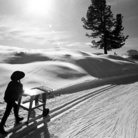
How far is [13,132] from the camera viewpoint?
3.93 metres

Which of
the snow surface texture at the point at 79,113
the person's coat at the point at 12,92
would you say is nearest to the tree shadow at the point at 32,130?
the snow surface texture at the point at 79,113

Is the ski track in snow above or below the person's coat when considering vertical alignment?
below

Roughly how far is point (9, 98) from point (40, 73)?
609cm

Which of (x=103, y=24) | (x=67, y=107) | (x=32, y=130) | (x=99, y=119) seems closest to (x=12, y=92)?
(x=32, y=130)

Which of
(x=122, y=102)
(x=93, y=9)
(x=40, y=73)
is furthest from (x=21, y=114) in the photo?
(x=93, y=9)

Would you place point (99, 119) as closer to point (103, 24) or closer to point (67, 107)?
point (67, 107)

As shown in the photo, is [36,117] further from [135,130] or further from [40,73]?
[40,73]

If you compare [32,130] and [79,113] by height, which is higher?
[79,113]

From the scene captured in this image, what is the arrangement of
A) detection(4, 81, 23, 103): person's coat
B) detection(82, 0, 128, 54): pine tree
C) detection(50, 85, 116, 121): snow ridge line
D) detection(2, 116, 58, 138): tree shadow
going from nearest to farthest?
1. detection(2, 116, 58, 138): tree shadow
2. detection(4, 81, 23, 103): person's coat
3. detection(50, 85, 116, 121): snow ridge line
4. detection(82, 0, 128, 54): pine tree

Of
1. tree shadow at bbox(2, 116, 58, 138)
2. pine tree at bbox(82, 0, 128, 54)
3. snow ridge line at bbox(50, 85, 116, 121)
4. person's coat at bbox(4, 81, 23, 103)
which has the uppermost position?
pine tree at bbox(82, 0, 128, 54)

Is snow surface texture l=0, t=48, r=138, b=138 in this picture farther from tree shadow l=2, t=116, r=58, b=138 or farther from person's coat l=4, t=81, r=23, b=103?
person's coat l=4, t=81, r=23, b=103

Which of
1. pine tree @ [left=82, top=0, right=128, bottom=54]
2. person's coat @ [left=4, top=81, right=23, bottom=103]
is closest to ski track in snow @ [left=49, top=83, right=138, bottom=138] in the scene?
person's coat @ [left=4, top=81, right=23, bottom=103]

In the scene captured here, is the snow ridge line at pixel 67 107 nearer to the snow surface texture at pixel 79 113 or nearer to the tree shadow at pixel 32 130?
the snow surface texture at pixel 79 113

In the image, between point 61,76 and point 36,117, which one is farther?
point 61,76
